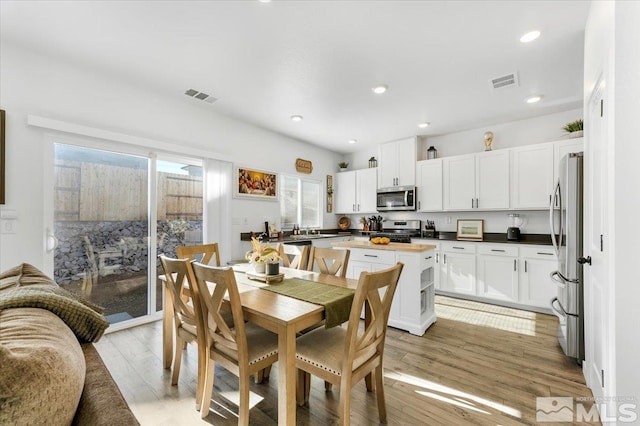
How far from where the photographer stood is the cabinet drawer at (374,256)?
316cm

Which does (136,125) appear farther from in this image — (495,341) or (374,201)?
(495,341)

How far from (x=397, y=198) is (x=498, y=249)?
178cm

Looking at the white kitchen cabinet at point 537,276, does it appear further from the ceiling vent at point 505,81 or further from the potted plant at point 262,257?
the potted plant at point 262,257

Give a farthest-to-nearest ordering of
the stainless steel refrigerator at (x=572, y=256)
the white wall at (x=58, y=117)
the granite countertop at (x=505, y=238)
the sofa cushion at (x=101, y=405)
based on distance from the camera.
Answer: the granite countertop at (x=505, y=238), the white wall at (x=58, y=117), the stainless steel refrigerator at (x=572, y=256), the sofa cushion at (x=101, y=405)

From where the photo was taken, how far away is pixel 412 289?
299 cm

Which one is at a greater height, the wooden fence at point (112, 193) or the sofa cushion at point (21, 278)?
the wooden fence at point (112, 193)

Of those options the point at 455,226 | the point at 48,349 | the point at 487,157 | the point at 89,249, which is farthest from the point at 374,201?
the point at 48,349

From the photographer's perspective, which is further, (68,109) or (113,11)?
(68,109)

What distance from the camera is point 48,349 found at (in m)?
0.69

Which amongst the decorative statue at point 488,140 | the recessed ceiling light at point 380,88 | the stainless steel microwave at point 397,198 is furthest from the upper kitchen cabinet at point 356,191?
the recessed ceiling light at point 380,88

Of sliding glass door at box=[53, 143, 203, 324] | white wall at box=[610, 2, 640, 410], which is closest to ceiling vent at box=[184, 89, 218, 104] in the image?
sliding glass door at box=[53, 143, 203, 324]

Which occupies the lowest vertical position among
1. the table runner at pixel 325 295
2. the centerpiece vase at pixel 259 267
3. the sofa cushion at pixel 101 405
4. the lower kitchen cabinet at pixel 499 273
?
the lower kitchen cabinet at pixel 499 273

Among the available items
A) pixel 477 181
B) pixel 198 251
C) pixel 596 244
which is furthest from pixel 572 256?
pixel 198 251

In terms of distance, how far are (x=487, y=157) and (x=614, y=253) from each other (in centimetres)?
322
